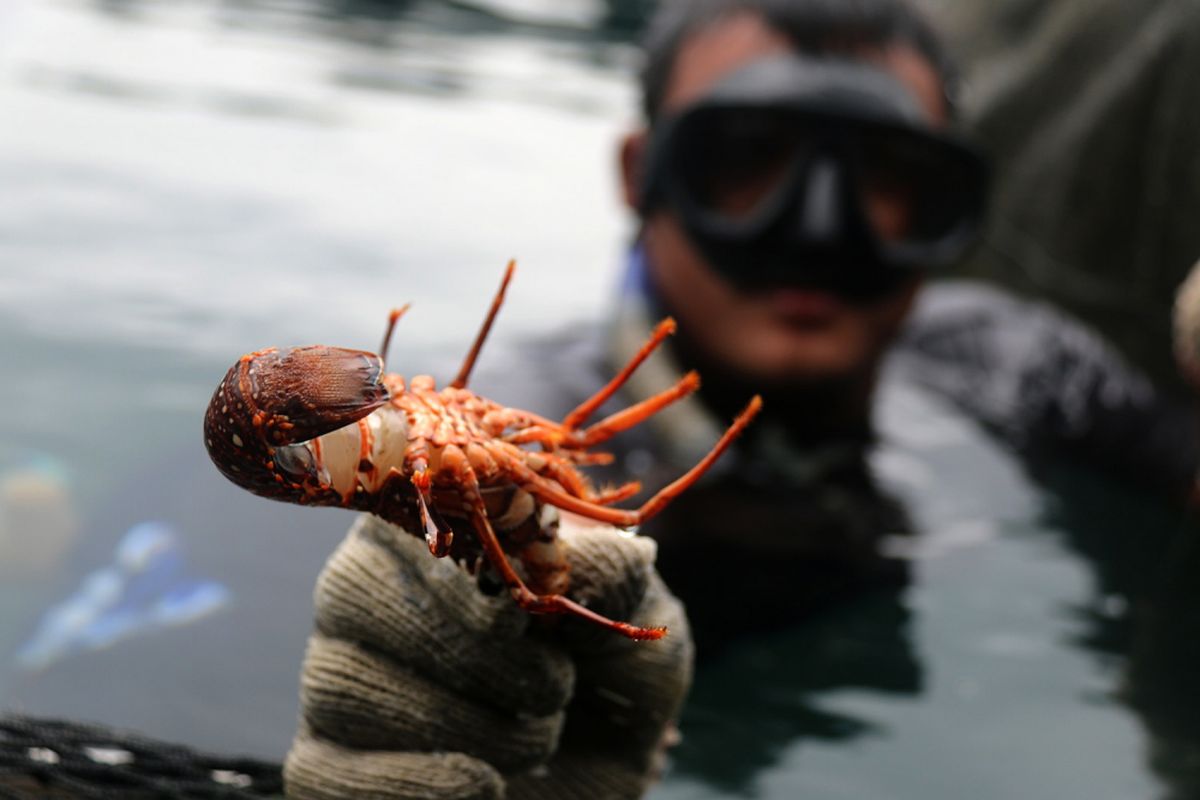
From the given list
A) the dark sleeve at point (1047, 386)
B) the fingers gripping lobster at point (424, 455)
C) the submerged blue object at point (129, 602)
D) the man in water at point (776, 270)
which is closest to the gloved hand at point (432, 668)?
the fingers gripping lobster at point (424, 455)

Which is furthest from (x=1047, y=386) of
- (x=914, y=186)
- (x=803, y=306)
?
(x=803, y=306)

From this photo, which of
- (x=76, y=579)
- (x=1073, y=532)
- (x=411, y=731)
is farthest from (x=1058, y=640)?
(x=76, y=579)

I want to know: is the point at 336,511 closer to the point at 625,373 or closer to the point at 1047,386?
the point at 625,373

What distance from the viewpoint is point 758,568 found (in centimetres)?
291

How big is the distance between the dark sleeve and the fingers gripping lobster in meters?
2.99

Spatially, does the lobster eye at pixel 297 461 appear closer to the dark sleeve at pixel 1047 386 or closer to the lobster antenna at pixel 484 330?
the lobster antenna at pixel 484 330

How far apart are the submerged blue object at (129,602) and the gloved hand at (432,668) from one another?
5.45 ft

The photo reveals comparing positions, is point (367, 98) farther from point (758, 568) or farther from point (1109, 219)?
point (758, 568)

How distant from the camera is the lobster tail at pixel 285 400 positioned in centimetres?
98

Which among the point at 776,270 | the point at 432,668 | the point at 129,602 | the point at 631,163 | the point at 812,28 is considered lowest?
the point at 129,602

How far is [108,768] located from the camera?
1327 millimetres

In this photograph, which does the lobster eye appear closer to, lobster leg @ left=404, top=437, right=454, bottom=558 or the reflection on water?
lobster leg @ left=404, top=437, right=454, bottom=558

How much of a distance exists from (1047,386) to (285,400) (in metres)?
3.47

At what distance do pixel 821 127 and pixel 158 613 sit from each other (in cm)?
202
